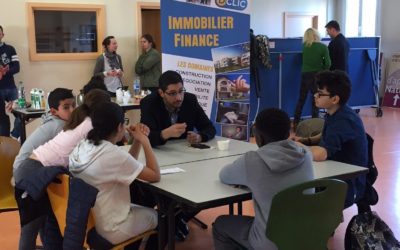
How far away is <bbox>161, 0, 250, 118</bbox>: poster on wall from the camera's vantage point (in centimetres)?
464

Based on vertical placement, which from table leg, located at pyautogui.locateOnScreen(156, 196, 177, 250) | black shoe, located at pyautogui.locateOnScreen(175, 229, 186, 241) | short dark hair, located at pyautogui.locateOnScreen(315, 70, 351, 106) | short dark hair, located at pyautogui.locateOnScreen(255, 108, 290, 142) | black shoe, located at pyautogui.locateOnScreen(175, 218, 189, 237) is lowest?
black shoe, located at pyautogui.locateOnScreen(175, 229, 186, 241)

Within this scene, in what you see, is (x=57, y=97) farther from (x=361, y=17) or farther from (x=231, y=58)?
(x=361, y=17)

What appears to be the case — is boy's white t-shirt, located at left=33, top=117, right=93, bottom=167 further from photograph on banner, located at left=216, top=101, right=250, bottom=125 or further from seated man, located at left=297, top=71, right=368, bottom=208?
photograph on banner, located at left=216, top=101, right=250, bottom=125

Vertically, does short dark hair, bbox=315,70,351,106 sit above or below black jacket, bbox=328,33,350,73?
below

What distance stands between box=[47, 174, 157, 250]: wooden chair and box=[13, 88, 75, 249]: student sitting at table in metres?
0.35

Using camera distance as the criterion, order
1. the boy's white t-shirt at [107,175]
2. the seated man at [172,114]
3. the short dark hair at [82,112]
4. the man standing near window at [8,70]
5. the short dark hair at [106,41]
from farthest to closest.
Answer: the short dark hair at [106,41]
the man standing near window at [8,70]
the seated man at [172,114]
the short dark hair at [82,112]
the boy's white t-shirt at [107,175]

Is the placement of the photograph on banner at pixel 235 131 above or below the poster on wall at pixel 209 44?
below

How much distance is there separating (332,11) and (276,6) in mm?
1462

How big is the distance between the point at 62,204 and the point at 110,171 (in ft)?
1.03

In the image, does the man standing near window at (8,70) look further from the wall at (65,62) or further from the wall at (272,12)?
the wall at (272,12)

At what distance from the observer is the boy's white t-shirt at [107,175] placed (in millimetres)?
2215

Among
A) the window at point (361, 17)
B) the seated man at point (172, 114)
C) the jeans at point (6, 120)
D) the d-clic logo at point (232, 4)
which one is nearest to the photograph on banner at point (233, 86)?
the d-clic logo at point (232, 4)

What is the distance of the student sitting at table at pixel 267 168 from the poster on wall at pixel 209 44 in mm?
2623

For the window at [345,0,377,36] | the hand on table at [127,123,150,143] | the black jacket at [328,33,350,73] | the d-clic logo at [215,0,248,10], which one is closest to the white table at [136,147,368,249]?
the hand on table at [127,123,150,143]
